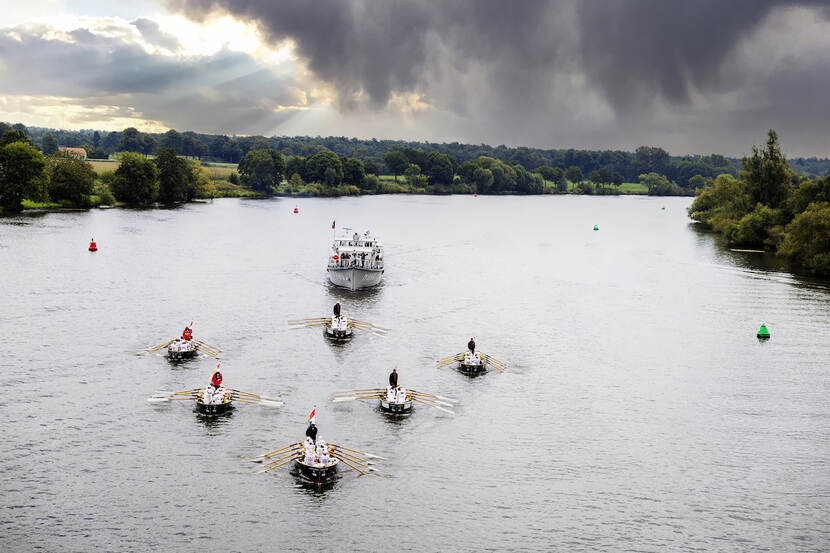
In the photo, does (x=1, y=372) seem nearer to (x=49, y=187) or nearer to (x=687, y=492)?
(x=687, y=492)

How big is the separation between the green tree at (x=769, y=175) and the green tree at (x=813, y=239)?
119ft

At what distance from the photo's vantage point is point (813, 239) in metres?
117

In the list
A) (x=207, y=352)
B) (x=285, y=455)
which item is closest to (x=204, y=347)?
(x=207, y=352)

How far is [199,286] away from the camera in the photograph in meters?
97.7

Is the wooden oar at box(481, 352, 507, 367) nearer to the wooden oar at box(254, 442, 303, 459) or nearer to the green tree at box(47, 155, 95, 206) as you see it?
the wooden oar at box(254, 442, 303, 459)

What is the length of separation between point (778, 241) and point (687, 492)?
381ft

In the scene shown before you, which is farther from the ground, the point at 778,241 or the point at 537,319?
the point at 778,241

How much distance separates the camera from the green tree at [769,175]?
157750mm

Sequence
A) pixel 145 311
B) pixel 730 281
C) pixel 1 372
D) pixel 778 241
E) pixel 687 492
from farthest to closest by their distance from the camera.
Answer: pixel 778 241 < pixel 730 281 < pixel 145 311 < pixel 1 372 < pixel 687 492

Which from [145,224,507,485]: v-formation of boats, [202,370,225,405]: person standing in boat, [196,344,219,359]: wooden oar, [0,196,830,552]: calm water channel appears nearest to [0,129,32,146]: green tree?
[0,196,830,552]: calm water channel

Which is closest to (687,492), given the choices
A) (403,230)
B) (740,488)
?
(740,488)

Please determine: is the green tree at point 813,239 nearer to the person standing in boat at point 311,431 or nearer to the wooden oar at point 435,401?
the wooden oar at point 435,401

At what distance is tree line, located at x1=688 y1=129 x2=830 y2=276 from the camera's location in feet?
383

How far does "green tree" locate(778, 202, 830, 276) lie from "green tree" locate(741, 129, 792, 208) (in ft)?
119
